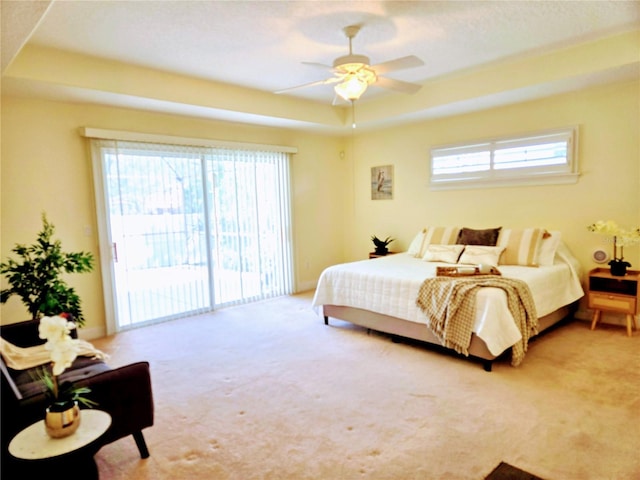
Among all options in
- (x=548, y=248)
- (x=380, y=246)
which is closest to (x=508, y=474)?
(x=548, y=248)

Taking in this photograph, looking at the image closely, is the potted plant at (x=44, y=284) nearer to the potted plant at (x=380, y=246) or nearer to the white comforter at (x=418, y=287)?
the white comforter at (x=418, y=287)

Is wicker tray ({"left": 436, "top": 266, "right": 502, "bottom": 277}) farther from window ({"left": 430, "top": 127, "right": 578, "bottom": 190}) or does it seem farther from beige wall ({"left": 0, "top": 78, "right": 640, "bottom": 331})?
window ({"left": 430, "top": 127, "right": 578, "bottom": 190})

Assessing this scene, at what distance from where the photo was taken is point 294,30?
3.10 m

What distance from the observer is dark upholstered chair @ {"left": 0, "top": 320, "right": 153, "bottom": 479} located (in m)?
1.72

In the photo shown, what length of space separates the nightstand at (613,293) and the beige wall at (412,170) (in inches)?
10.4

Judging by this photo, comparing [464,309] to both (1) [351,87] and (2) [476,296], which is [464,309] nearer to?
(2) [476,296]

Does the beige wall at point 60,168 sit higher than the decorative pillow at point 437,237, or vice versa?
the beige wall at point 60,168

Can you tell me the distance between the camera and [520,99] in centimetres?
439

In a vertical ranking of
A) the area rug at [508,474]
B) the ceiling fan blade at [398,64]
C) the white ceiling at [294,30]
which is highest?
the white ceiling at [294,30]

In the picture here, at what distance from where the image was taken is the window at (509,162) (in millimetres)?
4324

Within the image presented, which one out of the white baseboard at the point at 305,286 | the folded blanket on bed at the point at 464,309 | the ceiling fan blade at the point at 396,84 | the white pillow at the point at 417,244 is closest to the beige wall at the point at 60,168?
the white baseboard at the point at 305,286

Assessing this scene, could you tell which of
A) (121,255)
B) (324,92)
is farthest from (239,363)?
(324,92)

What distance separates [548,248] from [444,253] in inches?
40.6

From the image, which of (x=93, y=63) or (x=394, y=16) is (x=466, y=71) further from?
(x=93, y=63)
